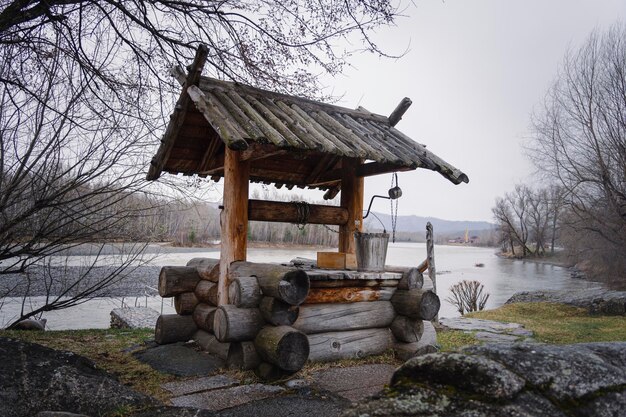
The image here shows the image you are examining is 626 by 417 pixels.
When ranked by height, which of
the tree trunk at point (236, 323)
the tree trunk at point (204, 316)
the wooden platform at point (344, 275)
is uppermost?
Answer: the wooden platform at point (344, 275)

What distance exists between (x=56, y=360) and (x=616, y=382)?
3.65 meters

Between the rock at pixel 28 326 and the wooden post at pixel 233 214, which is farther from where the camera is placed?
the rock at pixel 28 326

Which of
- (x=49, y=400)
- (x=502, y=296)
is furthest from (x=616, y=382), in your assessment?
(x=502, y=296)

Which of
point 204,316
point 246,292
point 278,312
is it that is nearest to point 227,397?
point 278,312

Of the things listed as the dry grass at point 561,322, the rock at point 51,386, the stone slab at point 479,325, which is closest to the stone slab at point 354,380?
the rock at point 51,386

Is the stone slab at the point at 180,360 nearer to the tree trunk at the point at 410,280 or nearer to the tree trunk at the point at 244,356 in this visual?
the tree trunk at the point at 244,356

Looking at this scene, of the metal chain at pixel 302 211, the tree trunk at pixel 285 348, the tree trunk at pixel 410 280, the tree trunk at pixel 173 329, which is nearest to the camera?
the tree trunk at pixel 285 348

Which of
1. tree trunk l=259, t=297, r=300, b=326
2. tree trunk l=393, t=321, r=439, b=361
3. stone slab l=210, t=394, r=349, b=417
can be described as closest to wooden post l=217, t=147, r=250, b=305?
tree trunk l=259, t=297, r=300, b=326

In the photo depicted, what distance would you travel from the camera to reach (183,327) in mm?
6578

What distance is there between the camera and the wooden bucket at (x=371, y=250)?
554 cm

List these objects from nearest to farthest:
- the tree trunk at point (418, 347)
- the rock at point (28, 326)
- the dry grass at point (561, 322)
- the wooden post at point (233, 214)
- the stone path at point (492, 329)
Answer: the wooden post at point (233, 214), the tree trunk at point (418, 347), the rock at point (28, 326), the stone path at point (492, 329), the dry grass at point (561, 322)

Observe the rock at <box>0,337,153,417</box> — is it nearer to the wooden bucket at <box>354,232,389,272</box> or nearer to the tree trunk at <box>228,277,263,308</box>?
the tree trunk at <box>228,277,263,308</box>

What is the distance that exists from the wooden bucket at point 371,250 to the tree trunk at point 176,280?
2624mm

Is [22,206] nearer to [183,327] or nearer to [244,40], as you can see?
[183,327]
